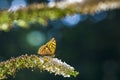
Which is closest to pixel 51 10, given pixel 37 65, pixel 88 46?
pixel 37 65

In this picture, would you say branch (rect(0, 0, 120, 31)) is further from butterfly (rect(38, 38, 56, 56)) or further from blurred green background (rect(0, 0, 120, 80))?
blurred green background (rect(0, 0, 120, 80))

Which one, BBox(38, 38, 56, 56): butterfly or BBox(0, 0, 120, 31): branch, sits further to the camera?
BBox(38, 38, 56, 56): butterfly

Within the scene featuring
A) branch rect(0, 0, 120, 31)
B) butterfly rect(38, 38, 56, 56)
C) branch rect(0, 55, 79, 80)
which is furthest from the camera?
butterfly rect(38, 38, 56, 56)

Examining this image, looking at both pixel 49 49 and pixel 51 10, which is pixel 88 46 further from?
pixel 51 10

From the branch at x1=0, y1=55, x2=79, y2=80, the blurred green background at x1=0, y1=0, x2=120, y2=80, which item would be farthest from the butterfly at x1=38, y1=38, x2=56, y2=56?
the blurred green background at x1=0, y1=0, x2=120, y2=80

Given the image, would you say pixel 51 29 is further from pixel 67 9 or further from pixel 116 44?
pixel 67 9

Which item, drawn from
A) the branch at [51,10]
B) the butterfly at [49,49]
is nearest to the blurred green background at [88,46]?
the butterfly at [49,49]

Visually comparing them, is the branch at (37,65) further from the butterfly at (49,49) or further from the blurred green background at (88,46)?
the blurred green background at (88,46)
